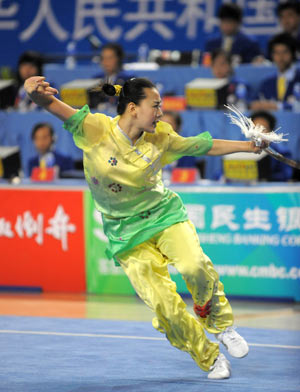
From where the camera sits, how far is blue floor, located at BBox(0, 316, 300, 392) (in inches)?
162

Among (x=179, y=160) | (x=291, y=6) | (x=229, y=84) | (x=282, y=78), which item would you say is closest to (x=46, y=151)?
(x=179, y=160)

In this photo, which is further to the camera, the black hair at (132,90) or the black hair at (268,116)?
the black hair at (268,116)

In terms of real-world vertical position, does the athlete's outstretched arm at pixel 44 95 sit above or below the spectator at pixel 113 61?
below

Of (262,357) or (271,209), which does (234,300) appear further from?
(262,357)

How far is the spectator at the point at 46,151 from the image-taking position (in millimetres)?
7828

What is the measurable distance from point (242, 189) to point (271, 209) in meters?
0.30

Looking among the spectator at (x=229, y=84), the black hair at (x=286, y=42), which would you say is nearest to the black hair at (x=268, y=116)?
the spectator at (x=229, y=84)

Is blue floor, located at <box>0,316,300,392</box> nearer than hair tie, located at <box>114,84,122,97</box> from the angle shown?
Yes

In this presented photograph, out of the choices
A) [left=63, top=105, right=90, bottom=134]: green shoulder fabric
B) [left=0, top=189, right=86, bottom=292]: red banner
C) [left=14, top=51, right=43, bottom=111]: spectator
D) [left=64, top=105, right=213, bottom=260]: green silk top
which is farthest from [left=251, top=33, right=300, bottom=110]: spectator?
[left=63, top=105, right=90, bottom=134]: green shoulder fabric

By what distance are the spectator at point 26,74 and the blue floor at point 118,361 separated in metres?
3.77

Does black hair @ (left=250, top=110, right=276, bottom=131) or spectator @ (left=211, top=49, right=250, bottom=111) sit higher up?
spectator @ (left=211, top=49, right=250, bottom=111)

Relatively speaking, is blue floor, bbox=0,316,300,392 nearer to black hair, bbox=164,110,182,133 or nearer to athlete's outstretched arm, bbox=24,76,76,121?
athlete's outstretched arm, bbox=24,76,76,121

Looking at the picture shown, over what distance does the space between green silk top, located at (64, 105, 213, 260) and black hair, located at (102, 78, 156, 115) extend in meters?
0.13

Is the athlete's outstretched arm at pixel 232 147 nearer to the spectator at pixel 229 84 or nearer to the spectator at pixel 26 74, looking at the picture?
the spectator at pixel 229 84
